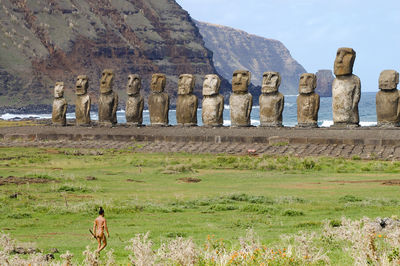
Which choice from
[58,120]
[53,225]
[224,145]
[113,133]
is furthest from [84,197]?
[58,120]

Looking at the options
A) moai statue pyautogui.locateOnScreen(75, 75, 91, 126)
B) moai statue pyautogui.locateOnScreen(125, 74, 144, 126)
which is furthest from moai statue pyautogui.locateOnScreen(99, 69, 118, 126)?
moai statue pyautogui.locateOnScreen(75, 75, 91, 126)

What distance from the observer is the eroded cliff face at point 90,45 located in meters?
105

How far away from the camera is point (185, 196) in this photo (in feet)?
53.8

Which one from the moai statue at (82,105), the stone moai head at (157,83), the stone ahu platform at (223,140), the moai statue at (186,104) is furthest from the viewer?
the moai statue at (82,105)

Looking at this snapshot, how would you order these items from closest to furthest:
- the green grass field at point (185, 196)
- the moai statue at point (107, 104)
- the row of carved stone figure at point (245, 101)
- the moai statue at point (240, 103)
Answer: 1. the green grass field at point (185, 196)
2. the row of carved stone figure at point (245, 101)
3. the moai statue at point (240, 103)
4. the moai statue at point (107, 104)

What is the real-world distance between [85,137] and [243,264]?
24.0 m

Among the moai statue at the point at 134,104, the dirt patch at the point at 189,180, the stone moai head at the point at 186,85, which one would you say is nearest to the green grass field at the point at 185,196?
the dirt patch at the point at 189,180

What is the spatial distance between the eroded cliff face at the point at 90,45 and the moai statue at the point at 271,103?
76.3 metres

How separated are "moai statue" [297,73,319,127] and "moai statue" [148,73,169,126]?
21.4ft

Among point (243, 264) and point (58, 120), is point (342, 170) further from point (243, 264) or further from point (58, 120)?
point (58, 120)

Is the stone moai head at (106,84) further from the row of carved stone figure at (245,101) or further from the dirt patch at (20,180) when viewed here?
the dirt patch at (20,180)

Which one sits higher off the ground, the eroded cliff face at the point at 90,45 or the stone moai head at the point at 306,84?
the eroded cliff face at the point at 90,45

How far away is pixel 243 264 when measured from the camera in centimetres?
816

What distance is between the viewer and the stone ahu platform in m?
24.4
